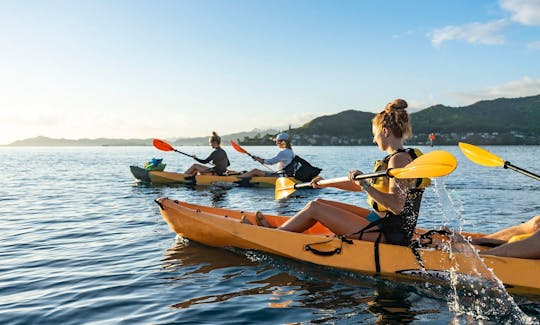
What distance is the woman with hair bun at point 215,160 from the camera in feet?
54.6

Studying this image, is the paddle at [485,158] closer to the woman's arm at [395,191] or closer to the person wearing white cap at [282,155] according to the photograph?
the woman's arm at [395,191]

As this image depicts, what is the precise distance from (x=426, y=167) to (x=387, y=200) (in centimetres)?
62

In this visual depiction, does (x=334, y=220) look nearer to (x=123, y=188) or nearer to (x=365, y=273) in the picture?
(x=365, y=273)

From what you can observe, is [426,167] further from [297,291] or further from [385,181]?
[297,291]

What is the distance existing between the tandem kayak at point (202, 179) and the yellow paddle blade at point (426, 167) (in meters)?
12.2

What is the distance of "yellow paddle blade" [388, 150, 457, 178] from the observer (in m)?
4.65

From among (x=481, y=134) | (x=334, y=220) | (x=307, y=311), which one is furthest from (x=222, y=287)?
(x=481, y=134)

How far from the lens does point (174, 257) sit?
7.07m

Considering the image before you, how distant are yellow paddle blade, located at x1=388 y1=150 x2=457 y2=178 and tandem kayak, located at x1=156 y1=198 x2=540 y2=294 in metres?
1.13

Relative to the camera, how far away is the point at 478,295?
5.13 metres

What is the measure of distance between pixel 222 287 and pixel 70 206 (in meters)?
9.46

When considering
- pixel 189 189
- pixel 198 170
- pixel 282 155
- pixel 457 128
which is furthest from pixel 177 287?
pixel 457 128

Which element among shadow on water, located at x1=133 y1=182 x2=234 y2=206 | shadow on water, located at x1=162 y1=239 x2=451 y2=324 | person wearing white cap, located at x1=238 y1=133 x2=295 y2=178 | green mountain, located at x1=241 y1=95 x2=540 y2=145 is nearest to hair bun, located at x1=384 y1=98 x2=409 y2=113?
shadow on water, located at x1=162 y1=239 x2=451 y2=324

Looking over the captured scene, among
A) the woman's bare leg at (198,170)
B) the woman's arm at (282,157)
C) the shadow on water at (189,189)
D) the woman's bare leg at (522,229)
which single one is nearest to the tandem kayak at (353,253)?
the woman's bare leg at (522,229)
